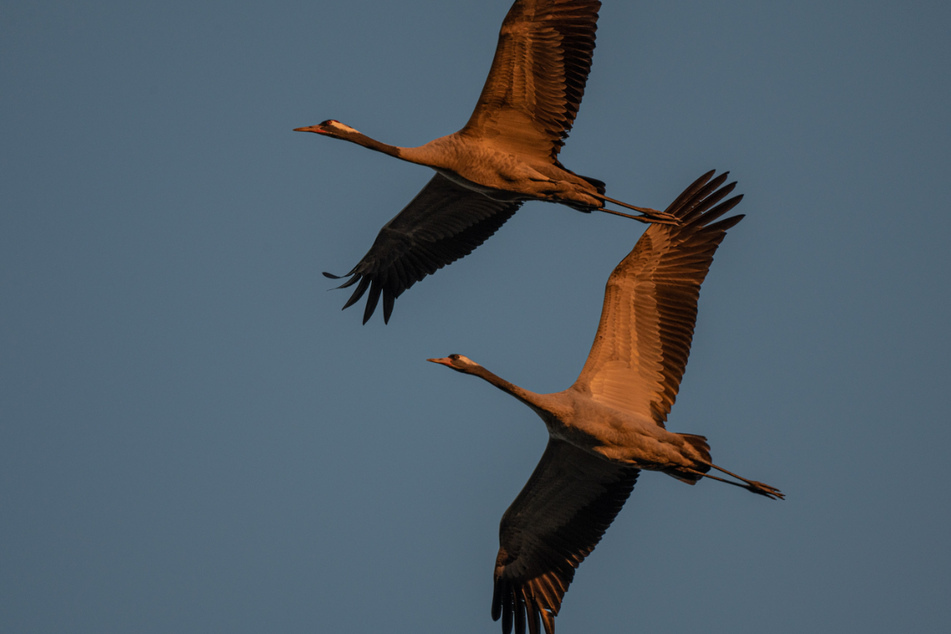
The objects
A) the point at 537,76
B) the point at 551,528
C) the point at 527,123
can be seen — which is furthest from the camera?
the point at 551,528

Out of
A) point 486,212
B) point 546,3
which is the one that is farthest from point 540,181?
point 486,212

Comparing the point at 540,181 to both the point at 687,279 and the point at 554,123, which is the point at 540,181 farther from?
the point at 687,279

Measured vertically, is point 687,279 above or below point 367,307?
above

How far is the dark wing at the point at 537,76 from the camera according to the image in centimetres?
1402

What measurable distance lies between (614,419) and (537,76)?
4.01 meters

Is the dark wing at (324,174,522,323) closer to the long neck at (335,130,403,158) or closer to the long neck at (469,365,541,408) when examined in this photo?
the long neck at (335,130,403,158)

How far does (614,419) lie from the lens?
1363cm

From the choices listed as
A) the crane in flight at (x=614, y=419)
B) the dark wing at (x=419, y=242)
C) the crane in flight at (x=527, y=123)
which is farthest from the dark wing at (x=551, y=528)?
the dark wing at (x=419, y=242)

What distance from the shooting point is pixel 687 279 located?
14.5m

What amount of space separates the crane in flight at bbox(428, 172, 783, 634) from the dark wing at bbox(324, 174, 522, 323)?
11.2 ft

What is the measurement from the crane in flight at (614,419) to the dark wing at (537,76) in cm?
177

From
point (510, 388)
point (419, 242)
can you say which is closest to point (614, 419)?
point (510, 388)

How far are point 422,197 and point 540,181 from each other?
3.19 m

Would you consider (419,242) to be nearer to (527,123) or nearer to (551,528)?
Result: (527,123)
